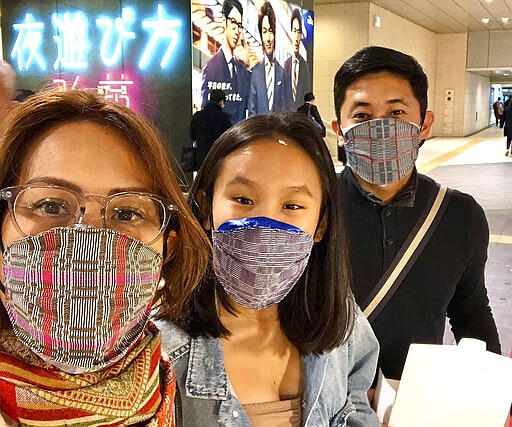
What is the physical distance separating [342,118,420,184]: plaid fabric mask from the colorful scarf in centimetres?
121

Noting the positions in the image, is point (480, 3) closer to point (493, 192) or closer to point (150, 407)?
point (493, 192)

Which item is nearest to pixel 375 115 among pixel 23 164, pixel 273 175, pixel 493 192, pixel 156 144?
pixel 273 175

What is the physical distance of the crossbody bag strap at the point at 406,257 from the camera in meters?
1.91

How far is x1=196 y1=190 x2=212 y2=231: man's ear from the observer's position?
58.2 inches

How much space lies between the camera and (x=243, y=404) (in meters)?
1.31

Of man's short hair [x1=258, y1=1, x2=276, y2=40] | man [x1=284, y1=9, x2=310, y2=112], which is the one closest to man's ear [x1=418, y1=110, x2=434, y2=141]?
man's short hair [x1=258, y1=1, x2=276, y2=40]

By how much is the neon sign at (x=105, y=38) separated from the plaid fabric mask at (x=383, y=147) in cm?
653

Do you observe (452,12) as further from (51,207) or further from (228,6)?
(51,207)

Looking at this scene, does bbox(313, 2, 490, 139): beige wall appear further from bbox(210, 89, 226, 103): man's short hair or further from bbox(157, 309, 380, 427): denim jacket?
bbox(157, 309, 380, 427): denim jacket

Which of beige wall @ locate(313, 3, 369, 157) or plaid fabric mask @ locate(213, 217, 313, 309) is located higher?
beige wall @ locate(313, 3, 369, 157)

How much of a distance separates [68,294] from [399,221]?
1.30 meters

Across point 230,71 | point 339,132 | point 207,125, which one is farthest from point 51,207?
point 230,71

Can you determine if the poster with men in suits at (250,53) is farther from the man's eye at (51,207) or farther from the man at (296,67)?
the man's eye at (51,207)

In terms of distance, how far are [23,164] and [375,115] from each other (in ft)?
4.25
